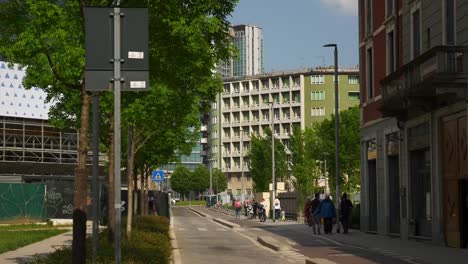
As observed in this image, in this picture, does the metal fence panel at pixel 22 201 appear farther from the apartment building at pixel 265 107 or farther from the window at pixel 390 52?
the apartment building at pixel 265 107

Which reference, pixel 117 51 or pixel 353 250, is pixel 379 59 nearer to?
pixel 353 250

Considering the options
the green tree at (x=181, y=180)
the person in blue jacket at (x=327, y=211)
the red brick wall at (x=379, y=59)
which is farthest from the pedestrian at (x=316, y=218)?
the green tree at (x=181, y=180)

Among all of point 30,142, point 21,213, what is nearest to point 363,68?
point 21,213

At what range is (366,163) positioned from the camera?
136ft

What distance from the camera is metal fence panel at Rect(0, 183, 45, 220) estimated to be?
50.5 metres

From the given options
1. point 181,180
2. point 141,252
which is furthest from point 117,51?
point 181,180

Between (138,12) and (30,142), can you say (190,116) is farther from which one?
(30,142)

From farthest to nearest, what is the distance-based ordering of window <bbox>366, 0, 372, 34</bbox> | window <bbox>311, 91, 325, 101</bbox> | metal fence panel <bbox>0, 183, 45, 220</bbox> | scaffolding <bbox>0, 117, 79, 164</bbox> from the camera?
1. window <bbox>311, 91, 325, 101</bbox>
2. scaffolding <bbox>0, 117, 79, 164</bbox>
3. metal fence panel <bbox>0, 183, 45, 220</bbox>
4. window <bbox>366, 0, 372, 34</bbox>

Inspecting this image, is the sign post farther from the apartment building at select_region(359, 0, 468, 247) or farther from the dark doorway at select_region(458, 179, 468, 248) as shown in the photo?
the dark doorway at select_region(458, 179, 468, 248)

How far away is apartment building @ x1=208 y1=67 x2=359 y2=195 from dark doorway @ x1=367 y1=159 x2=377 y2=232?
332 ft

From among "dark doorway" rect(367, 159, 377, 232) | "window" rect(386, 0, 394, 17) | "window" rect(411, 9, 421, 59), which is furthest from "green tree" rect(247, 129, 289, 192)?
"window" rect(411, 9, 421, 59)

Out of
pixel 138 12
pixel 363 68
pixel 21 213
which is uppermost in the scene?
pixel 363 68

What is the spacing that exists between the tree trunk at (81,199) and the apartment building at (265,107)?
129 m

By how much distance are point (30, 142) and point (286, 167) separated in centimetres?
4136
